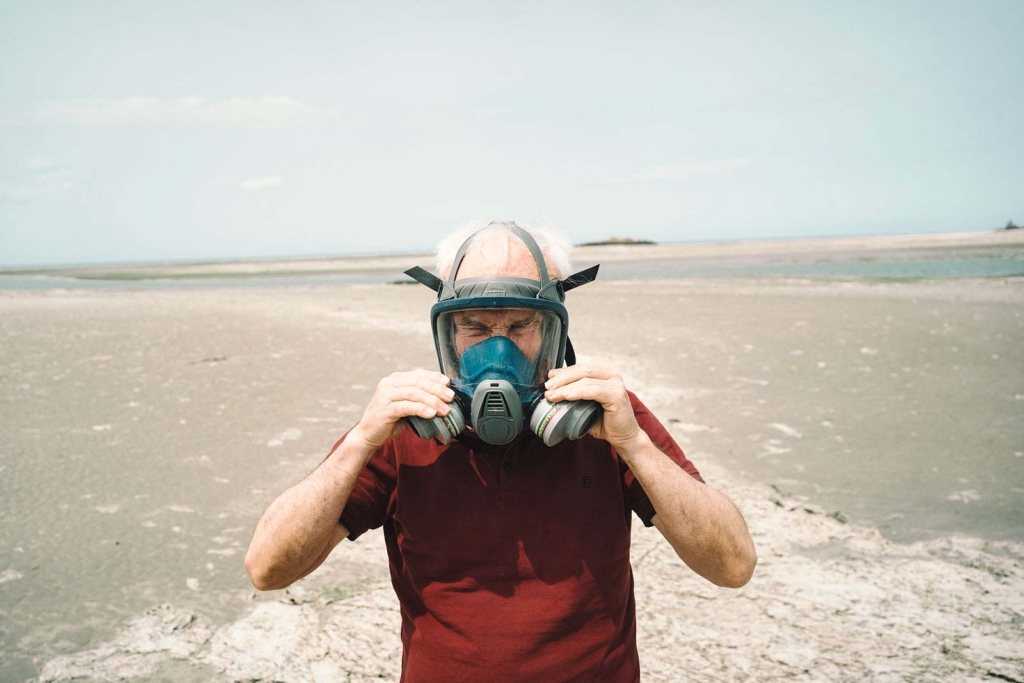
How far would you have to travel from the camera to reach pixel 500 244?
76.9 inches

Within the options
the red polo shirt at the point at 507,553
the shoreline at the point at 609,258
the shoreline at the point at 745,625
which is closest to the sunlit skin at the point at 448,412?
the red polo shirt at the point at 507,553

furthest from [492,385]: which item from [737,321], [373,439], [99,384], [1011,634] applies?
[737,321]

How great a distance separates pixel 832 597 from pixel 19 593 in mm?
4619

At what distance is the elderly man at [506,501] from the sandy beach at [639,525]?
4.81 feet

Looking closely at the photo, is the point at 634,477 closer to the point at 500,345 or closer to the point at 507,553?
the point at 507,553

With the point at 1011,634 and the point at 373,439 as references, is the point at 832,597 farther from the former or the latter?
the point at 373,439

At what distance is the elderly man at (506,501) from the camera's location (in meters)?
1.71

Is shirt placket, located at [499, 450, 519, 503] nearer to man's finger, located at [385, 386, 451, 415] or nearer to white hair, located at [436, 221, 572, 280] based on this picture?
man's finger, located at [385, 386, 451, 415]

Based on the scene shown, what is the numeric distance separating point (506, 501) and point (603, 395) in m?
0.41

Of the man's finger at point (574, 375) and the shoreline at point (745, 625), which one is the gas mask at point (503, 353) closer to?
the man's finger at point (574, 375)

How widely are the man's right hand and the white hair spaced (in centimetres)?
45

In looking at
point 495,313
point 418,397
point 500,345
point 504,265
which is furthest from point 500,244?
point 418,397

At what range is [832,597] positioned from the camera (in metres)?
3.50

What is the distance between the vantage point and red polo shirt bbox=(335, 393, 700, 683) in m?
1.73
